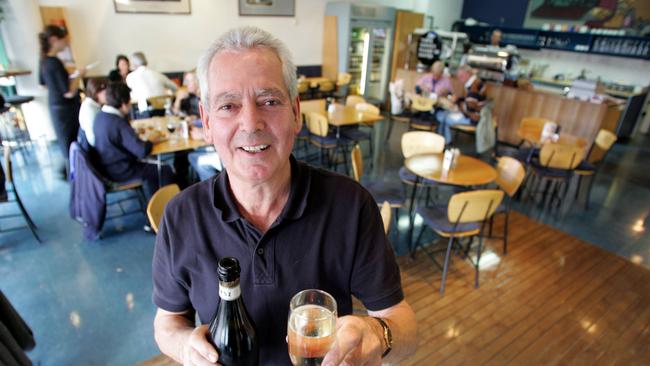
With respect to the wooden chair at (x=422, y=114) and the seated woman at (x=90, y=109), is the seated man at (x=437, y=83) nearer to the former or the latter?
the wooden chair at (x=422, y=114)

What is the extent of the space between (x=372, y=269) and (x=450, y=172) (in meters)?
2.61

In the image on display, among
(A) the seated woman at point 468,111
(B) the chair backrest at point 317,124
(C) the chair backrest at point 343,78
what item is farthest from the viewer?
(C) the chair backrest at point 343,78

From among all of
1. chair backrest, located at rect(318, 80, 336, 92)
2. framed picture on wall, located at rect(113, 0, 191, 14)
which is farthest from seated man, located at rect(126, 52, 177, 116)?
chair backrest, located at rect(318, 80, 336, 92)

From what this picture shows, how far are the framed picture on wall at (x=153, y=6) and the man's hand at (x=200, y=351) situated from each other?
7420mm

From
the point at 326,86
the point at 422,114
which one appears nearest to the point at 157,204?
the point at 422,114

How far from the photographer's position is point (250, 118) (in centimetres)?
90

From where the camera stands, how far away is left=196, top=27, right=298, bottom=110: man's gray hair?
0.91 metres

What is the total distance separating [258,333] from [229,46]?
31.2 inches

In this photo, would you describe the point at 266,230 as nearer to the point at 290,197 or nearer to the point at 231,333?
the point at 290,197

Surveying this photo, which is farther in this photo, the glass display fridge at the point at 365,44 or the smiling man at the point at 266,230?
the glass display fridge at the point at 365,44

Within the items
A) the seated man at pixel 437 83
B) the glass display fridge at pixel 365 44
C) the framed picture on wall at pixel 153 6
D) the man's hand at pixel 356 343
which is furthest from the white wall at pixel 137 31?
the man's hand at pixel 356 343

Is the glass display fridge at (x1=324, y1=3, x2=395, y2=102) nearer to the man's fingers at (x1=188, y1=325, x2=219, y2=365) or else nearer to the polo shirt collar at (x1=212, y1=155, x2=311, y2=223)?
the polo shirt collar at (x1=212, y1=155, x2=311, y2=223)

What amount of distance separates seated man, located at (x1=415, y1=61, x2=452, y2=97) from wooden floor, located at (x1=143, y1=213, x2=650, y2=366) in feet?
11.6

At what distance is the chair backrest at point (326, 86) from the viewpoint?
8.71 metres
